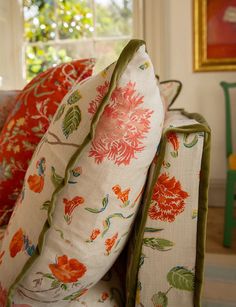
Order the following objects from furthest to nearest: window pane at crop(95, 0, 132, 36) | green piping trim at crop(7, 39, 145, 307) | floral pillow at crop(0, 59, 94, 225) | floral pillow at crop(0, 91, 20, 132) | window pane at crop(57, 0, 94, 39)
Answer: window pane at crop(57, 0, 94, 39) → window pane at crop(95, 0, 132, 36) → floral pillow at crop(0, 91, 20, 132) → floral pillow at crop(0, 59, 94, 225) → green piping trim at crop(7, 39, 145, 307)

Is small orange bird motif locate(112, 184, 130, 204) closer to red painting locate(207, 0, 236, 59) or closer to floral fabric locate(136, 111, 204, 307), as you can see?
floral fabric locate(136, 111, 204, 307)

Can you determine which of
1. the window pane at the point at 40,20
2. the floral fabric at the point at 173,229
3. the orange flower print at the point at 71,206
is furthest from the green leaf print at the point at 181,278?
the window pane at the point at 40,20

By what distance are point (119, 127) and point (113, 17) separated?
7.51 feet

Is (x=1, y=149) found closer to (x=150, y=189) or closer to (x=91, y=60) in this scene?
(x=91, y=60)

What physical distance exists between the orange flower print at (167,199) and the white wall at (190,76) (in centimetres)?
190

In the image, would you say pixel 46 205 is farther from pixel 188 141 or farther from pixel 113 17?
pixel 113 17

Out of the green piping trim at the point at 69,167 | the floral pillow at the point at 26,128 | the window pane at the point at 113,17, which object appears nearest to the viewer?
the green piping trim at the point at 69,167

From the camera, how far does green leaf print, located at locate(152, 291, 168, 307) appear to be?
0.63 m

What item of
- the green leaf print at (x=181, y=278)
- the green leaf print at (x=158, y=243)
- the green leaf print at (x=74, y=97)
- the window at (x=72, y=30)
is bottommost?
the green leaf print at (x=181, y=278)

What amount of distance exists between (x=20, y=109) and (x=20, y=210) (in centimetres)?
42

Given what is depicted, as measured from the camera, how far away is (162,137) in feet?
1.98

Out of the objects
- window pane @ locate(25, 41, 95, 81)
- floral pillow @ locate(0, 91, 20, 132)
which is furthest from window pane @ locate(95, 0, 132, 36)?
floral pillow @ locate(0, 91, 20, 132)

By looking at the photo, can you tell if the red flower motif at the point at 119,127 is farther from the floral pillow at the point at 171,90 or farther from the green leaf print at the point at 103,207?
the floral pillow at the point at 171,90

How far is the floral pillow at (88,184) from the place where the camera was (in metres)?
0.53
